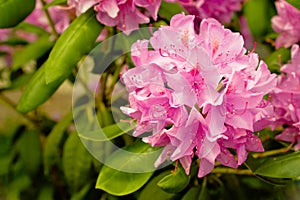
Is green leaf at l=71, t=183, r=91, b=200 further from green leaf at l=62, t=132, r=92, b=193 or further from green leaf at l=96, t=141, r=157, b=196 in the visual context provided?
green leaf at l=96, t=141, r=157, b=196

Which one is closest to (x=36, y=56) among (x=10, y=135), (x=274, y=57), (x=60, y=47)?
(x=10, y=135)

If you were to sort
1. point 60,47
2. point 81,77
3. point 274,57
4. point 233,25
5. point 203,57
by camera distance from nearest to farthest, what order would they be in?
1. point 203,57
2. point 60,47
3. point 274,57
4. point 81,77
5. point 233,25

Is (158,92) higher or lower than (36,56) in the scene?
higher

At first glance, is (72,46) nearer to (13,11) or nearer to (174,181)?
(13,11)

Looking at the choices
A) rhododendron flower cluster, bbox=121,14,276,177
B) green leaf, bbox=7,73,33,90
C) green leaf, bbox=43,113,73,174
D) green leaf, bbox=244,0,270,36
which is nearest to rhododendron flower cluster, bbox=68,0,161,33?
rhododendron flower cluster, bbox=121,14,276,177

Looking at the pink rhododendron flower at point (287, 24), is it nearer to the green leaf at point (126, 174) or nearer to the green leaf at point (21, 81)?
the green leaf at point (126, 174)

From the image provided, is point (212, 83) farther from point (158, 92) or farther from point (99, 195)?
point (99, 195)

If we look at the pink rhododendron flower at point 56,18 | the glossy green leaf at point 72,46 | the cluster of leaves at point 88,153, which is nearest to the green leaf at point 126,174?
the cluster of leaves at point 88,153

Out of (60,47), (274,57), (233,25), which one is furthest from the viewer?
(233,25)
